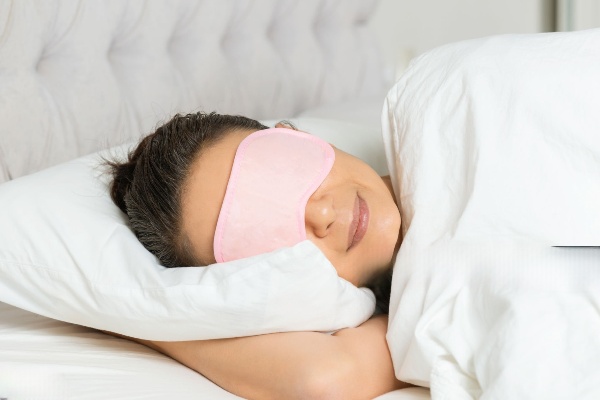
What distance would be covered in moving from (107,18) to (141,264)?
2.11ft

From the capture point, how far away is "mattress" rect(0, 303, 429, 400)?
89 cm

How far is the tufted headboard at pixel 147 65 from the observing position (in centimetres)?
131

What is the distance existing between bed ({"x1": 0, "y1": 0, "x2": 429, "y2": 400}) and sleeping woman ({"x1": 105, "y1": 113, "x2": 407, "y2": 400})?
0.15 ft

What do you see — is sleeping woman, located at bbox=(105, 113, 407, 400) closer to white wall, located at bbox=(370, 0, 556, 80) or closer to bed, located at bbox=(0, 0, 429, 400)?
bed, located at bbox=(0, 0, 429, 400)

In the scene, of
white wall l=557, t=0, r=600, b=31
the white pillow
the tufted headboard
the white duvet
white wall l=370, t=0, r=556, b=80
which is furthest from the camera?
white wall l=557, t=0, r=600, b=31

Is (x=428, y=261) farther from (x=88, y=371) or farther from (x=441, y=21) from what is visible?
(x=441, y=21)

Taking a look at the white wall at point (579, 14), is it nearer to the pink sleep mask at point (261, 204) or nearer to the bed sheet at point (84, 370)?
the pink sleep mask at point (261, 204)

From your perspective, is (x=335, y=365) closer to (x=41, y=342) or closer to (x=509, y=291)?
(x=509, y=291)

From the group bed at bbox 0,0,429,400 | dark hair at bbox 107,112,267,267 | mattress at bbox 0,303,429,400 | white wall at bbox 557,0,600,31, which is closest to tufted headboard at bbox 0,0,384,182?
bed at bbox 0,0,429,400

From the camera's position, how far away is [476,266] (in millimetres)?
925

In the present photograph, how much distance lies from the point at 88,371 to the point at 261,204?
298 mm

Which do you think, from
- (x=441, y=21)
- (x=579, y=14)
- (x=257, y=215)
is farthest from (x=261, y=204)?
(x=579, y=14)

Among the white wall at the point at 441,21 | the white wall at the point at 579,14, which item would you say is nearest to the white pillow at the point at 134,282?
the white wall at the point at 441,21

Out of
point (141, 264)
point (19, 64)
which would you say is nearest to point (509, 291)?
point (141, 264)
